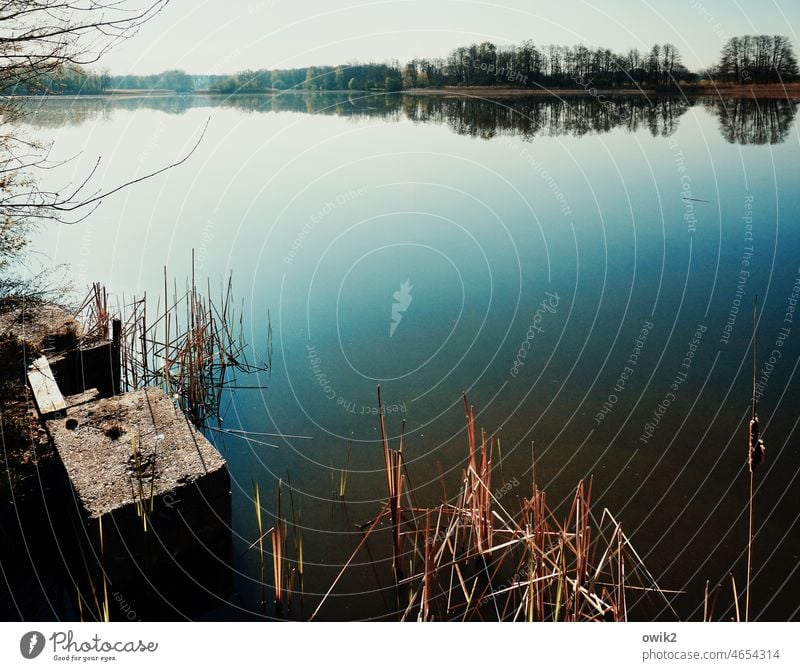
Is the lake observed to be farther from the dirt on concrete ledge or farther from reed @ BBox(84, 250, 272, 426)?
the dirt on concrete ledge

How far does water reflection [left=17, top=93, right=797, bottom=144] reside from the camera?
31.0 feet

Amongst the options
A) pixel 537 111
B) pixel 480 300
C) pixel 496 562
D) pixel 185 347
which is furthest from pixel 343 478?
pixel 537 111

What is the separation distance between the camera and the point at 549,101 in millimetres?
11859

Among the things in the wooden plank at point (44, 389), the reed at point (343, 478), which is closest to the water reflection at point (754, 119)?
the reed at point (343, 478)

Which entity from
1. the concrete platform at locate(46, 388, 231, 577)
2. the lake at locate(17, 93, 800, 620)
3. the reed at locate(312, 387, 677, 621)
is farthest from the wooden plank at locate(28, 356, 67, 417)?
the reed at locate(312, 387, 677, 621)

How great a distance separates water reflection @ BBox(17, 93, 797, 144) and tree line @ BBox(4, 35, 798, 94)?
4.55ft

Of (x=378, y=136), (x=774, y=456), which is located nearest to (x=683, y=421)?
(x=774, y=456)

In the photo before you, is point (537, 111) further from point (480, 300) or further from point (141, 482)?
point (141, 482)

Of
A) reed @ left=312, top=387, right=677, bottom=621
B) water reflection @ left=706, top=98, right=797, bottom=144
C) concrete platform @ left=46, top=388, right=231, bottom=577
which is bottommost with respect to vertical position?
reed @ left=312, top=387, right=677, bottom=621

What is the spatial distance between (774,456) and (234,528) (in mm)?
2592

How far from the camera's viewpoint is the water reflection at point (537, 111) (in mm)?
9461

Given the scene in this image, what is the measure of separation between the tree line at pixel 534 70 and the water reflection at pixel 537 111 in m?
1.39

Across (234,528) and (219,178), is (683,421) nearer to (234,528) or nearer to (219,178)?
(234,528)

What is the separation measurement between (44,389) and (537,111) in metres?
10.1
